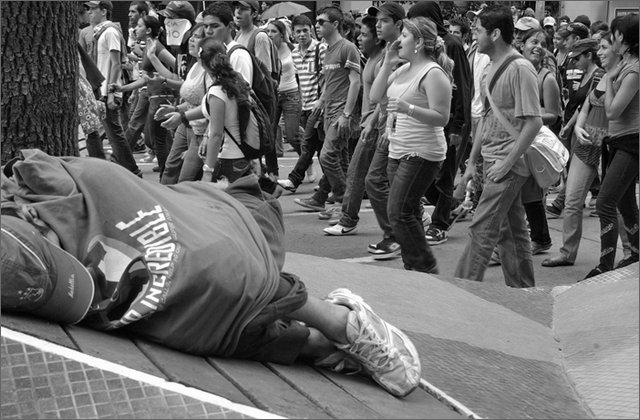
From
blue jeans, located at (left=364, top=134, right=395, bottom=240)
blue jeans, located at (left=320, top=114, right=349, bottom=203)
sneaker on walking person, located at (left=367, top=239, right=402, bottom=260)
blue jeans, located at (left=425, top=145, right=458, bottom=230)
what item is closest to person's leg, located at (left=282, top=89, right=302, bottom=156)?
blue jeans, located at (left=320, top=114, right=349, bottom=203)

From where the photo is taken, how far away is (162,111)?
8.20 metres

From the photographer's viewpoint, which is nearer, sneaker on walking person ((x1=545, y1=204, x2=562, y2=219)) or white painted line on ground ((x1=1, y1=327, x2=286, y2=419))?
white painted line on ground ((x1=1, y1=327, x2=286, y2=419))

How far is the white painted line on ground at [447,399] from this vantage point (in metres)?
3.48

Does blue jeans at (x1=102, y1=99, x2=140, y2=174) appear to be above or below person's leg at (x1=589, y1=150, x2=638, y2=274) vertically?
below

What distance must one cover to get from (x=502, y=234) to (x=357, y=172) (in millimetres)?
2223

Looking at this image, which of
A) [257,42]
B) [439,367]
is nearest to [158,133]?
[257,42]

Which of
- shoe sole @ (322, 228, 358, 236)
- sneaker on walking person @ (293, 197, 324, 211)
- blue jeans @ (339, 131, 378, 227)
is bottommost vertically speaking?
sneaker on walking person @ (293, 197, 324, 211)

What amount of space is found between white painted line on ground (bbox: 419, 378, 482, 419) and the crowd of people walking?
1.43 m

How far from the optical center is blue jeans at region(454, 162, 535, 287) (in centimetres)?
586

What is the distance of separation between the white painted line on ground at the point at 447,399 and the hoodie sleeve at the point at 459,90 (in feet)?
17.0

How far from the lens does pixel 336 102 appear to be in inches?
381

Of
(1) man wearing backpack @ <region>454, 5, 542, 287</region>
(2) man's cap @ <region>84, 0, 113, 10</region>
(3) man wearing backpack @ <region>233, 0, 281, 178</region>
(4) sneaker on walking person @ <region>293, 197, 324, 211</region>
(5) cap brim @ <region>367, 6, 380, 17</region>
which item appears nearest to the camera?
(1) man wearing backpack @ <region>454, 5, 542, 287</region>

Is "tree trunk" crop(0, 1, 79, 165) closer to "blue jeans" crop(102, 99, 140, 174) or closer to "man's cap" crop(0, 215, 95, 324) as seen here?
"man's cap" crop(0, 215, 95, 324)

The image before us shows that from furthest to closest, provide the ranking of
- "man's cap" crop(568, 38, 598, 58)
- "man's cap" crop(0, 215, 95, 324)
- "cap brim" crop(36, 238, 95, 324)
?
"man's cap" crop(568, 38, 598, 58), "cap brim" crop(36, 238, 95, 324), "man's cap" crop(0, 215, 95, 324)
